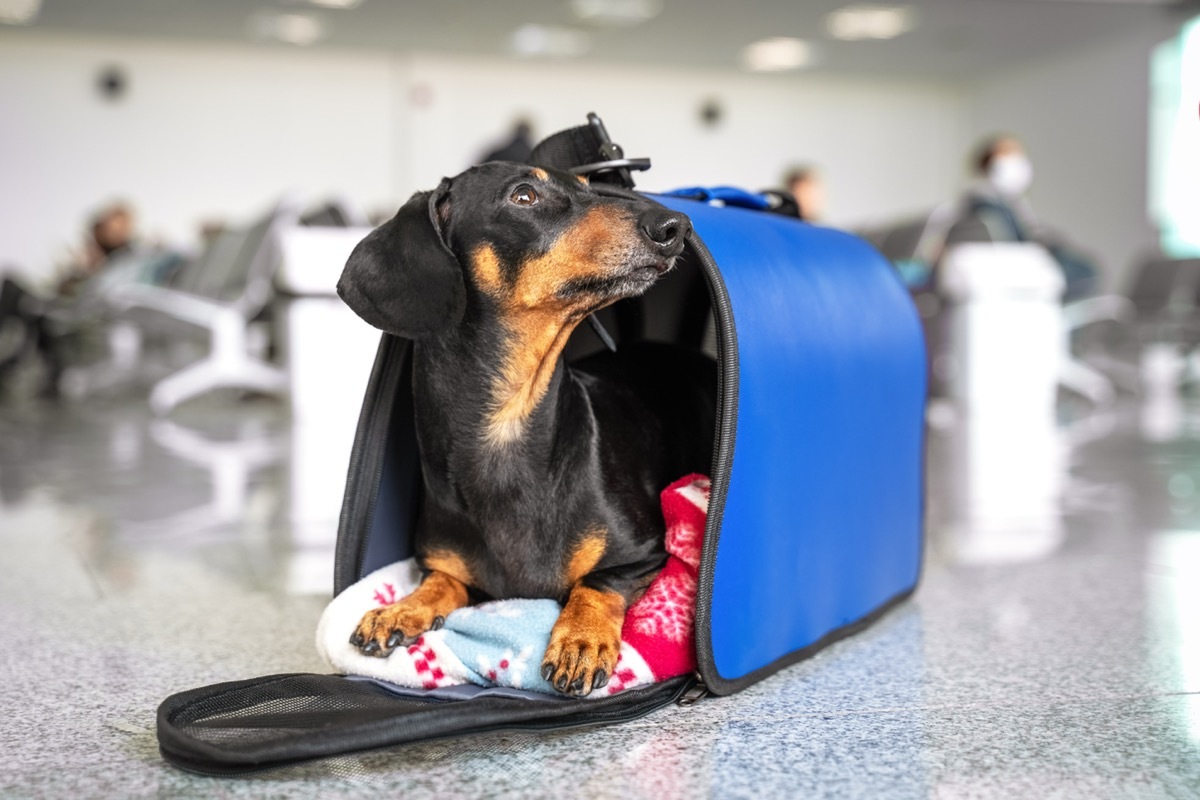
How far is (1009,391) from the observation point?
21.2ft

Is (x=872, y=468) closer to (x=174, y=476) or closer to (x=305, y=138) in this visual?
(x=174, y=476)

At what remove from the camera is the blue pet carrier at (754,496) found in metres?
1.32

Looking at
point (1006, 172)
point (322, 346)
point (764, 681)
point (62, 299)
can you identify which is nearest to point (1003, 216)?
point (1006, 172)

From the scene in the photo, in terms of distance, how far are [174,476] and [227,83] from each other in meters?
10.0

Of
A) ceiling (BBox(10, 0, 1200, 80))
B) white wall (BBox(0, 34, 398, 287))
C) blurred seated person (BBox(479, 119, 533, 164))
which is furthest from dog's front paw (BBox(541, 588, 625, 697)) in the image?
white wall (BBox(0, 34, 398, 287))

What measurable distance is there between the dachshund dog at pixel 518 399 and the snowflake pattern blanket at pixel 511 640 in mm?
30

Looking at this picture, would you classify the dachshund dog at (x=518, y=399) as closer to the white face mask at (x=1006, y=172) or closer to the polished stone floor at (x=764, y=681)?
the polished stone floor at (x=764, y=681)

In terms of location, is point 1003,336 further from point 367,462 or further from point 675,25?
point 675,25

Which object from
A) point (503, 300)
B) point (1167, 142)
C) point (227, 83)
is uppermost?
point (227, 83)

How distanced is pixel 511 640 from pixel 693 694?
0.26 m

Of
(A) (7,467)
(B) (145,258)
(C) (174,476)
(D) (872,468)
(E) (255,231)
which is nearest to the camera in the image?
(D) (872,468)

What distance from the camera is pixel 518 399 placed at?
5.13 feet

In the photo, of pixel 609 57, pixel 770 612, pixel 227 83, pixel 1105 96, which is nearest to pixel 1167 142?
pixel 1105 96

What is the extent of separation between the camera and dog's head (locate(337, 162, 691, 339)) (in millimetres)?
1412
